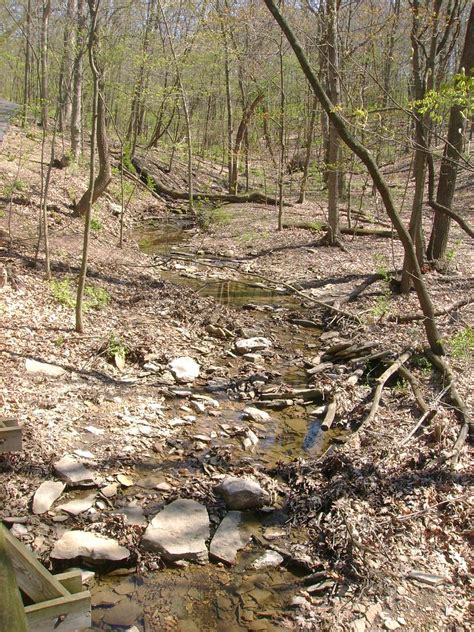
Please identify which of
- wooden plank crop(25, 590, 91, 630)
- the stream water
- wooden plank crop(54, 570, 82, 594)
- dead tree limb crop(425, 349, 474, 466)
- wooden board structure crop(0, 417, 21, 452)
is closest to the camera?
wooden plank crop(25, 590, 91, 630)

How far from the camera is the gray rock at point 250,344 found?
863 centimetres

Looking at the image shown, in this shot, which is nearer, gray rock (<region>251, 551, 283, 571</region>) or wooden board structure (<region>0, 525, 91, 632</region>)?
wooden board structure (<region>0, 525, 91, 632</region>)

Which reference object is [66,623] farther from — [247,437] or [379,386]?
[379,386]

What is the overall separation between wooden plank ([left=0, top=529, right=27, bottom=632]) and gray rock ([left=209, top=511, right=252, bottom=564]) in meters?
2.49

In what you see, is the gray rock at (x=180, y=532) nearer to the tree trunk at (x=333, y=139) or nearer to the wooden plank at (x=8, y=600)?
the wooden plank at (x=8, y=600)

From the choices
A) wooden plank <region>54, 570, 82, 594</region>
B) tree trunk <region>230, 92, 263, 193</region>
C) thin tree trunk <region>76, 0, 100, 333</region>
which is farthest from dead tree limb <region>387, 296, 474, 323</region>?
tree trunk <region>230, 92, 263, 193</region>

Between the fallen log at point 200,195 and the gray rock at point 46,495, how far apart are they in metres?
16.7

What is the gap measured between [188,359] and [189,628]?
453 centimetres

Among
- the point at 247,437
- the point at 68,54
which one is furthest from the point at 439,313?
the point at 68,54

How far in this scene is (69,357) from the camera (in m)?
7.13

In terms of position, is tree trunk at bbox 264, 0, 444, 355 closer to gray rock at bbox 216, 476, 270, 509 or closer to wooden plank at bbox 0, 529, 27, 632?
gray rock at bbox 216, 476, 270, 509

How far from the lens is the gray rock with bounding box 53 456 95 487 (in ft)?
16.1

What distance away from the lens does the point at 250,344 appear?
346 inches

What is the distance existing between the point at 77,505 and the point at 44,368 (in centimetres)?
242
